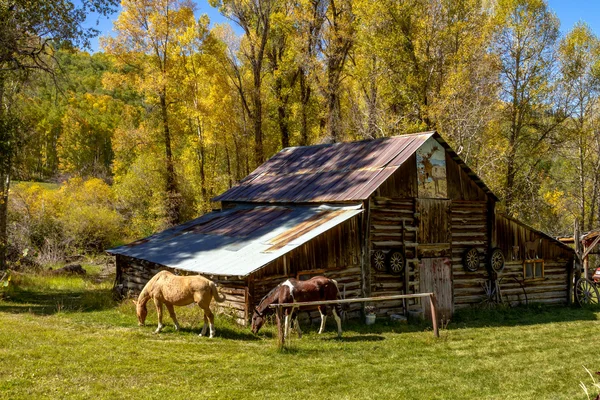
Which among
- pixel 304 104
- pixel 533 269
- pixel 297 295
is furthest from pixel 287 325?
pixel 304 104

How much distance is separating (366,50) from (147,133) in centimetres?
1452

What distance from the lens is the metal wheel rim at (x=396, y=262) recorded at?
61.7 ft

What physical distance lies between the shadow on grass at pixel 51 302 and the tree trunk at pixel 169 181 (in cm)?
1214

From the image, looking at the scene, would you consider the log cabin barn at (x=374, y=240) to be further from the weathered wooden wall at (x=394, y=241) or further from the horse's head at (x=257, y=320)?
the horse's head at (x=257, y=320)

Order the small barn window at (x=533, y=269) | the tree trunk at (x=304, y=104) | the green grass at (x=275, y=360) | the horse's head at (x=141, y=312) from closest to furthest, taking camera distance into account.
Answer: the green grass at (x=275, y=360) < the horse's head at (x=141, y=312) < the small barn window at (x=533, y=269) < the tree trunk at (x=304, y=104)

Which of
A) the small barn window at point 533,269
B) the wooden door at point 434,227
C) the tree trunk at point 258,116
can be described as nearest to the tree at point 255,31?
the tree trunk at point 258,116

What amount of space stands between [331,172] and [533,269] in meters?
9.42

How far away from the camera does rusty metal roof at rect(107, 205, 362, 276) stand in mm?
16172

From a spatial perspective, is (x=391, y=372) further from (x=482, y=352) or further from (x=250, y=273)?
(x=250, y=273)

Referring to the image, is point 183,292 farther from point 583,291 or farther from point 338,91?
point 338,91

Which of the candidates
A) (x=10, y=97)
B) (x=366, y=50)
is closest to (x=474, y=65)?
(x=366, y=50)

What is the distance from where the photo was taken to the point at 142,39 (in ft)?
109

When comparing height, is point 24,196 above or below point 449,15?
below

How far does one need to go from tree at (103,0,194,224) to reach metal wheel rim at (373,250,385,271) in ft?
61.5
